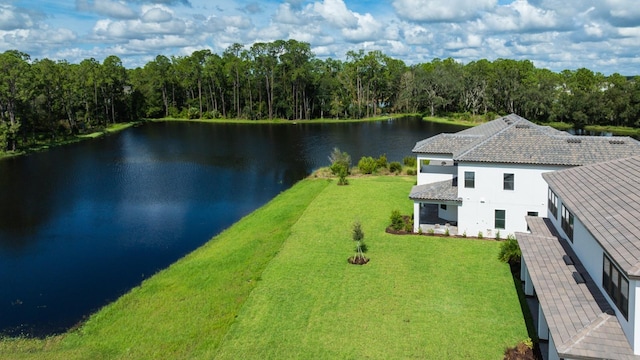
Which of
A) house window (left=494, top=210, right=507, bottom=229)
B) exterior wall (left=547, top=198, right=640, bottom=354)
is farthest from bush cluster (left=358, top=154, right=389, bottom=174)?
exterior wall (left=547, top=198, right=640, bottom=354)

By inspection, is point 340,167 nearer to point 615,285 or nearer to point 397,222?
point 397,222

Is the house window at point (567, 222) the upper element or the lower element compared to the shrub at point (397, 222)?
upper

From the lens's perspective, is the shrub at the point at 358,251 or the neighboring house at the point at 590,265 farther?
the shrub at the point at 358,251

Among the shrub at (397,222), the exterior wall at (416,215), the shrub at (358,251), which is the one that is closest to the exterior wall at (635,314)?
the shrub at (358,251)

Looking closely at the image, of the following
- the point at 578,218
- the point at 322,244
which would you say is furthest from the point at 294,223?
the point at 578,218

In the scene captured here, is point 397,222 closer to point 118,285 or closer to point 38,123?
point 118,285

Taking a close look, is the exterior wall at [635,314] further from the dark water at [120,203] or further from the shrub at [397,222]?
the dark water at [120,203]

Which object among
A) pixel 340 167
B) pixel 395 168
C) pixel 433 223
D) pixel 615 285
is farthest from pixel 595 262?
pixel 395 168
